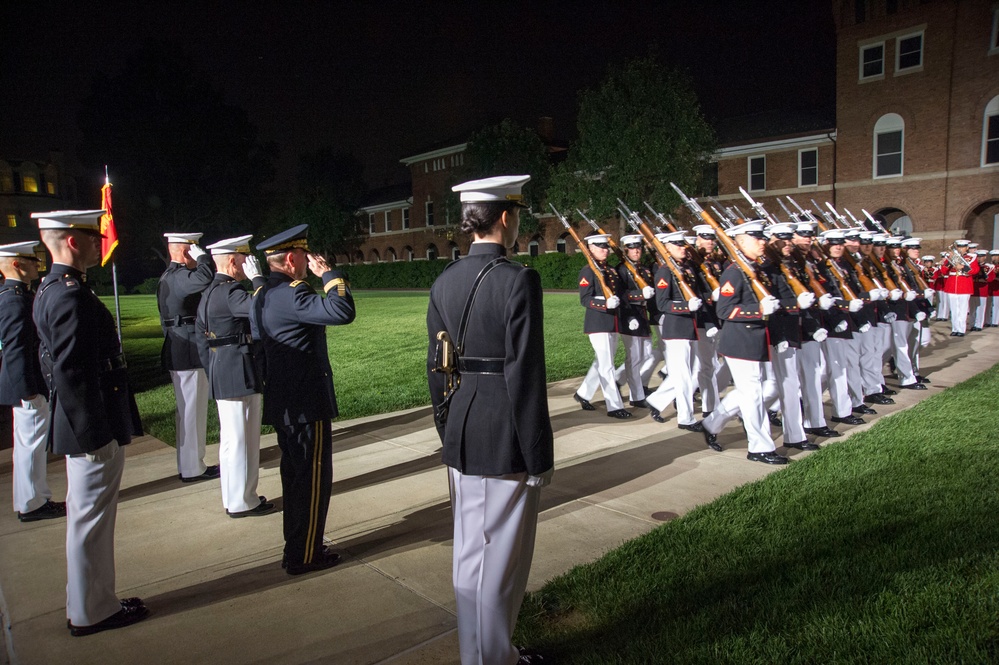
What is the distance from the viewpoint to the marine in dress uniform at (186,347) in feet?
19.6

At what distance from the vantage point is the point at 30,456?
17.6ft

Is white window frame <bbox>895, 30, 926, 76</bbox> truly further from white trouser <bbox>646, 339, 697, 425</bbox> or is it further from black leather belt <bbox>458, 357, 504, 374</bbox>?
black leather belt <bbox>458, 357, 504, 374</bbox>

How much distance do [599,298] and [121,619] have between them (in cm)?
589

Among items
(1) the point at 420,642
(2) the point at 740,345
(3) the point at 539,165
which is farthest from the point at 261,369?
(3) the point at 539,165

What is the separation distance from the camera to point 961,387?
8.88m

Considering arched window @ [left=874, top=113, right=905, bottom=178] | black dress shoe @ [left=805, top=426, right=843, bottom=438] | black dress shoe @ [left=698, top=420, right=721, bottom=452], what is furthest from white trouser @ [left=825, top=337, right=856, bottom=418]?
arched window @ [left=874, top=113, right=905, bottom=178]

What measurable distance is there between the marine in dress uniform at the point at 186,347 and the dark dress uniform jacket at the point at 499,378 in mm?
3723

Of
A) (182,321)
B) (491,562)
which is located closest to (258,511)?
(182,321)

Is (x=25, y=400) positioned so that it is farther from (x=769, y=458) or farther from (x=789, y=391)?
(x=789, y=391)

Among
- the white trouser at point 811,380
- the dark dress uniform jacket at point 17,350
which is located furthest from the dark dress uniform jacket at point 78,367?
the white trouser at point 811,380

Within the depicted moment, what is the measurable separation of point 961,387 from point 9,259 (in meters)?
10.4

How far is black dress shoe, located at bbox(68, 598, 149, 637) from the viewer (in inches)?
140

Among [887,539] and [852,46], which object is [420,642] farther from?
[852,46]

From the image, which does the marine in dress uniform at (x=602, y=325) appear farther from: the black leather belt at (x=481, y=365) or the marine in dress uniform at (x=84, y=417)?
the marine in dress uniform at (x=84, y=417)
